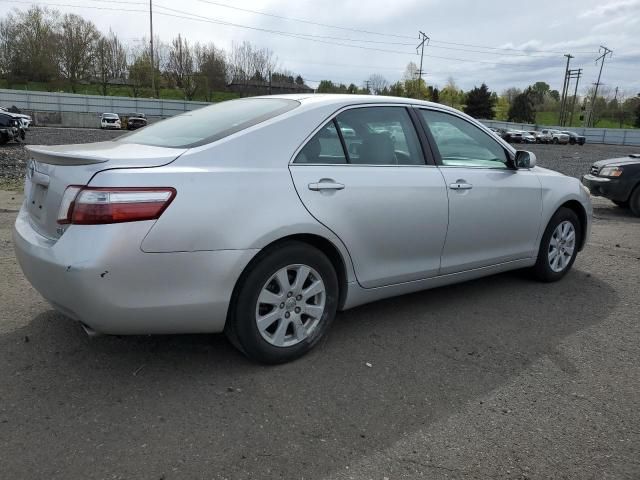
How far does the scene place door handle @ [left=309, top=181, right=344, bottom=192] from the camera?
121 inches

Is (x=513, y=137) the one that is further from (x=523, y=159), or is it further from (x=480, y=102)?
(x=523, y=159)

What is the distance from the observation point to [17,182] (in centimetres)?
1002

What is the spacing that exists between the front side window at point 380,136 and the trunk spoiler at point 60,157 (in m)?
1.53

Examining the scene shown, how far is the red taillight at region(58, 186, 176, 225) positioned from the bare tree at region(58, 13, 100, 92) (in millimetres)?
76003

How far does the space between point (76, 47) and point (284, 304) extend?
78.5 meters

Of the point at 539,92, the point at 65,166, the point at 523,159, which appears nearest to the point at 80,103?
the point at 523,159

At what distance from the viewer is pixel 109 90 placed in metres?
74.1

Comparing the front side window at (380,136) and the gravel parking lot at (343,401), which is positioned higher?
the front side window at (380,136)

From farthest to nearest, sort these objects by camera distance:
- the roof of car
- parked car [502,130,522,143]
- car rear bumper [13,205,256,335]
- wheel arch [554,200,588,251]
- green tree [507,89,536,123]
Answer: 1. green tree [507,89,536,123]
2. parked car [502,130,522,143]
3. wheel arch [554,200,588,251]
4. the roof of car
5. car rear bumper [13,205,256,335]

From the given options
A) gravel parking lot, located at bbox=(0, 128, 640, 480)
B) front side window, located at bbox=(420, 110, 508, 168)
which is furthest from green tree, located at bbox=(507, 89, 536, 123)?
gravel parking lot, located at bbox=(0, 128, 640, 480)

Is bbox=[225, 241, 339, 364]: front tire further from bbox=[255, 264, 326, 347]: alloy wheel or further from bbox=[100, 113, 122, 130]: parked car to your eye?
bbox=[100, 113, 122, 130]: parked car

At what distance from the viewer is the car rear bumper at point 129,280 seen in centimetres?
249

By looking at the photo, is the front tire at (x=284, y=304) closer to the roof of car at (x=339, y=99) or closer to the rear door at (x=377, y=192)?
the rear door at (x=377, y=192)

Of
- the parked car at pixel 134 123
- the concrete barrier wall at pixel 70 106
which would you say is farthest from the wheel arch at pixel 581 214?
the concrete barrier wall at pixel 70 106
